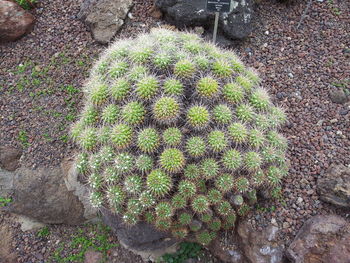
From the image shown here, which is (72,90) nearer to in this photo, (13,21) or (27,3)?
(13,21)

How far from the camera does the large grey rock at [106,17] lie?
4.92m

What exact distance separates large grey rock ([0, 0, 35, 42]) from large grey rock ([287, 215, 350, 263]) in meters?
5.01

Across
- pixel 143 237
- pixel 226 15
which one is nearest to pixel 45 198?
pixel 143 237

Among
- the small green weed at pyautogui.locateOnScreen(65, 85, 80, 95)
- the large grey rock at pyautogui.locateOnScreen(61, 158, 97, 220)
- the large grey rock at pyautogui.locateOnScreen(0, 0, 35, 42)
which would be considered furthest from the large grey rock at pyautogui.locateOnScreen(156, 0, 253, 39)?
the large grey rock at pyautogui.locateOnScreen(61, 158, 97, 220)

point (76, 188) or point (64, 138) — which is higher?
point (64, 138)

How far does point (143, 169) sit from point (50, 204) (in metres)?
1.78

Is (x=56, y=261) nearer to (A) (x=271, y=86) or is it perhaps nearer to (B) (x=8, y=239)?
(B) (x=8, y=239)

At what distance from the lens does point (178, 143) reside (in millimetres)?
3084

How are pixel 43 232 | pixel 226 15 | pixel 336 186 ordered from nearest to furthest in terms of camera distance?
pixel 336 186, pixel 43 232, pixel 226 15

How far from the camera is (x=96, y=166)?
3.33 meters

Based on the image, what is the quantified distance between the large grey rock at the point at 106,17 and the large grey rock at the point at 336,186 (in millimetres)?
3648

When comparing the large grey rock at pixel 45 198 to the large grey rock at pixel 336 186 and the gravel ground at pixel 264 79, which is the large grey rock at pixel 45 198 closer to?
the gravel ground at pixel 264 79

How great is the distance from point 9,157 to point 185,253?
9.02 feet

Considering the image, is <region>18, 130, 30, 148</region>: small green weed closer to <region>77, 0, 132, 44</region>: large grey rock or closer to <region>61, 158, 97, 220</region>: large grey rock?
<region>61, 158, 97, 220</region>: large grey rock
